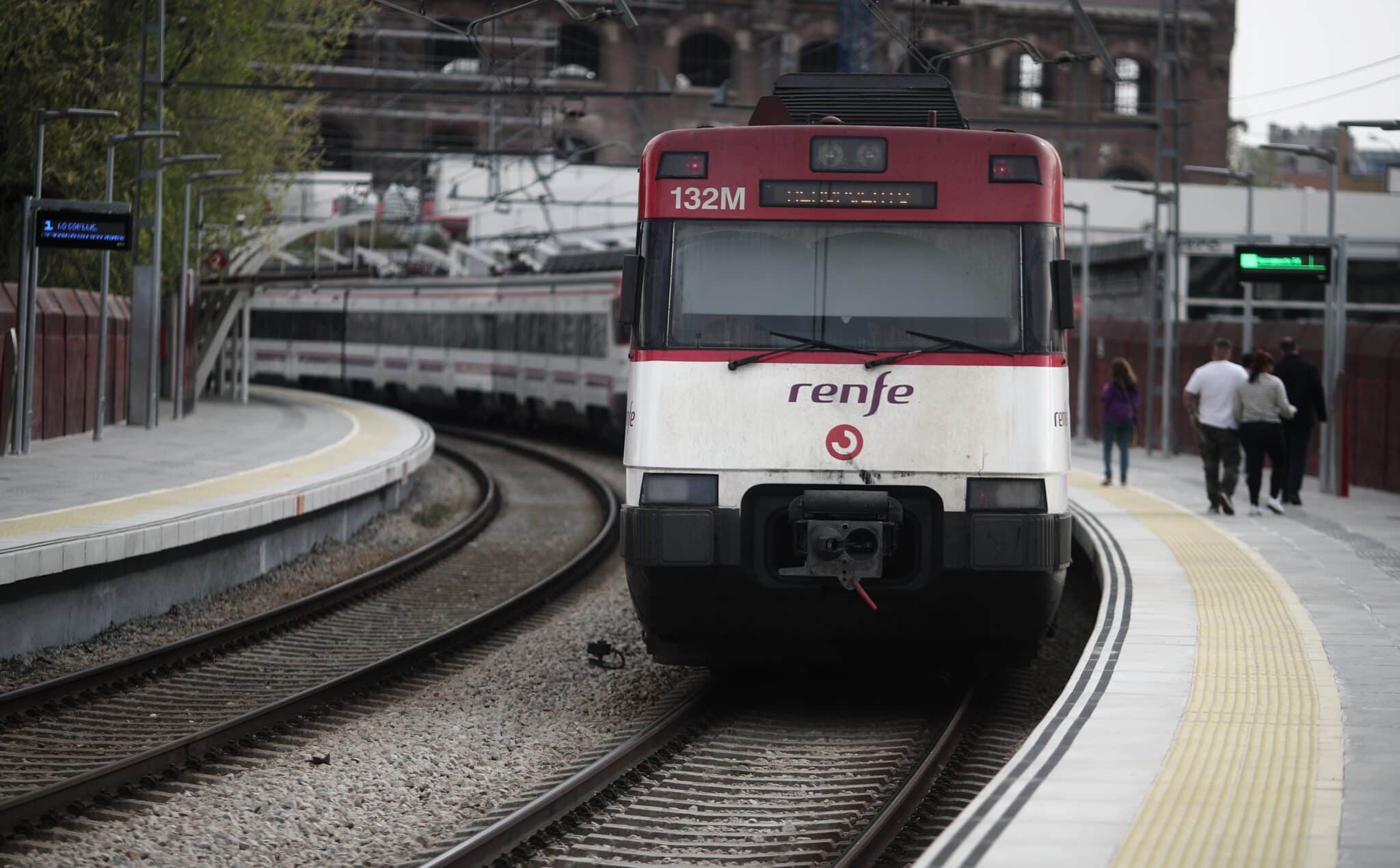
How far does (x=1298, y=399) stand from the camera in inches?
763

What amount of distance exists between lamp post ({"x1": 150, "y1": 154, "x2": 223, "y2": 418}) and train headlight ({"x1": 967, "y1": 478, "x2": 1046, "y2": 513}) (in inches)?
699

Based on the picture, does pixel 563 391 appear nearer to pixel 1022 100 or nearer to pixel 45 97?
pixel 45 97

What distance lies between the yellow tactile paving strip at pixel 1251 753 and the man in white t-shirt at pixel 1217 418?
5.18 m

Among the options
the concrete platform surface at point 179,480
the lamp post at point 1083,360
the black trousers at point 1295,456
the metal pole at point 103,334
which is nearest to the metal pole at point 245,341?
the concrete platform surface at point 179,480

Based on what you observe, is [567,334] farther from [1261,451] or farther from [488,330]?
[1261,451]

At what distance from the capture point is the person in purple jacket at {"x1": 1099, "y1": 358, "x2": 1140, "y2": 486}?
21156 mm

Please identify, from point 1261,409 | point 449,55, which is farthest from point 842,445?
point 449,55

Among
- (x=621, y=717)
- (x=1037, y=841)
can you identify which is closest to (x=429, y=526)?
(x=621, y=717)

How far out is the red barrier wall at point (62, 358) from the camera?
70.9 feet

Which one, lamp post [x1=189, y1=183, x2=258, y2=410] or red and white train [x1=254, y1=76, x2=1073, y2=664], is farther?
lamp post [x1=189, y1=183, x2=258, y2=410]

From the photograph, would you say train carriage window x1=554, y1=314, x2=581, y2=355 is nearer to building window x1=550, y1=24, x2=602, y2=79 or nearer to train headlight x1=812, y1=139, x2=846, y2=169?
train headlight x1=812, y1=139, x2=846, y2=169

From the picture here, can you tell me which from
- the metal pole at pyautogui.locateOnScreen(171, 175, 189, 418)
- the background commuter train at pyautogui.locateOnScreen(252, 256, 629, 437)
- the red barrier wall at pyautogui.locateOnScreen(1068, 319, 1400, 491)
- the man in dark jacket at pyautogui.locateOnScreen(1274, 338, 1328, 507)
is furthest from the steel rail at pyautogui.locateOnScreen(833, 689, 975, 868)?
the metal pole at pyautogui.locateOnScreen(171, 175, 189, 418)

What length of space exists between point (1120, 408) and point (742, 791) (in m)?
13.7

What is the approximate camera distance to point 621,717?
10.5 meters
